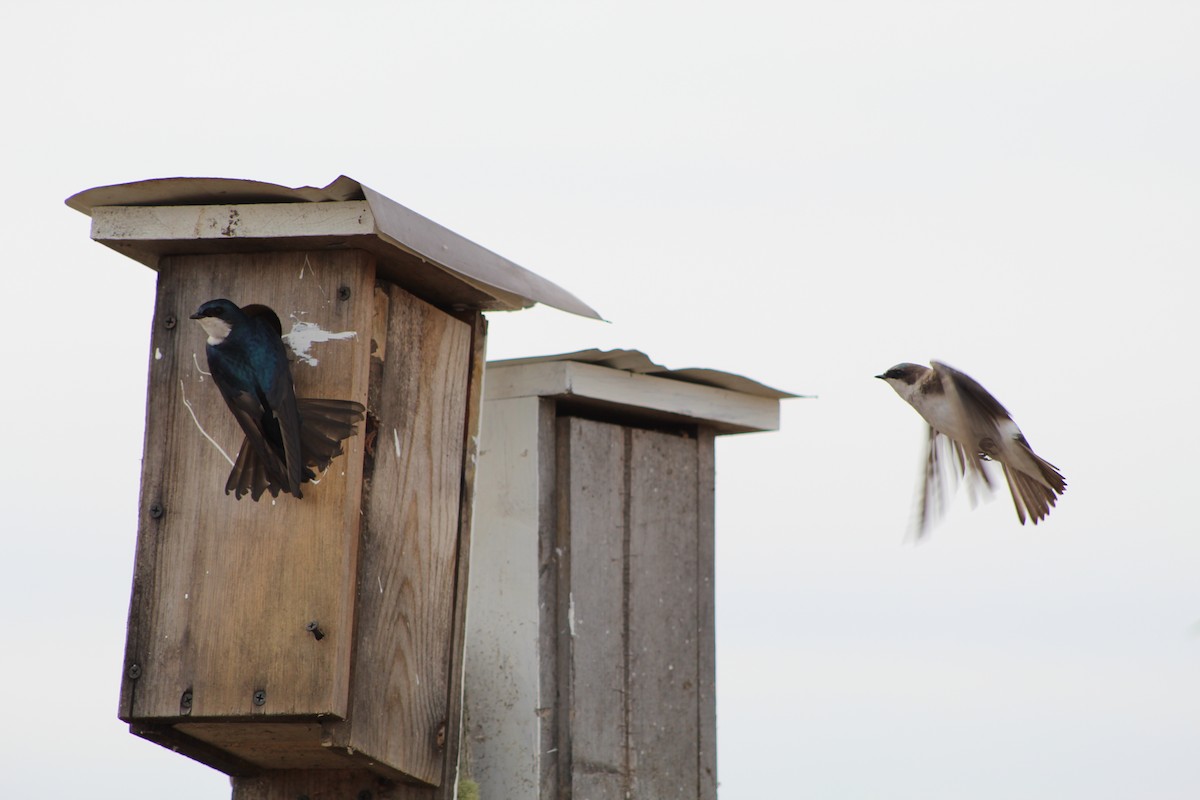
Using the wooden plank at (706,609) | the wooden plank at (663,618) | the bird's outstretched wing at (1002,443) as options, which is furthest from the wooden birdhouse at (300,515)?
the bird's outstretched wing at (1002,443)

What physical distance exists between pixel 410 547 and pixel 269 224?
0.84 meters

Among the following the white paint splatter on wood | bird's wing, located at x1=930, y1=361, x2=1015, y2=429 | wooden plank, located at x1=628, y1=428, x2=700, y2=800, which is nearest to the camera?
the white paint splatter on wood

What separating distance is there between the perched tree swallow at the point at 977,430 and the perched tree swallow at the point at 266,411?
152cm

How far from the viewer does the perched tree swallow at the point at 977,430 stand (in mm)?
4664

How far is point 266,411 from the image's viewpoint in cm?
407

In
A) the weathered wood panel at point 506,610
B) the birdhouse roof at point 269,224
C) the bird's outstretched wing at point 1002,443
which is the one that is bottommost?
the weathered wood panel at point 506,610

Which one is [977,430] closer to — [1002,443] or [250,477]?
[1002,443]

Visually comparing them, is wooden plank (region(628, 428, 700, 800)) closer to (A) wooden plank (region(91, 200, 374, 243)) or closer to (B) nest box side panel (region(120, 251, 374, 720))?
(B) nest box side panel (region(120, 251, 374, 720))

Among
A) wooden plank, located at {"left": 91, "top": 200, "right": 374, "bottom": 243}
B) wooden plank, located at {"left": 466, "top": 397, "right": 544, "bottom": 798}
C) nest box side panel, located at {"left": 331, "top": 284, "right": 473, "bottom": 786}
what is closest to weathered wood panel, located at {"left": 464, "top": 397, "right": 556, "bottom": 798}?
wooden plank, located at {"left": 466, "top": 397, "right": 544, "bottom": 798}

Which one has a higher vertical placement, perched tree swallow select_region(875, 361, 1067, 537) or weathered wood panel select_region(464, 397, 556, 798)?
perched tree swallow select_region(875, 361, 1067, 537)

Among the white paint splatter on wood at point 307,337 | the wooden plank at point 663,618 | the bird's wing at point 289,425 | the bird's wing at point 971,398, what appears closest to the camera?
the bird's wing at point 289,425

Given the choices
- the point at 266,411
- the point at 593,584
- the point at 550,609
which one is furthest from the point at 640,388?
the point at 266,411

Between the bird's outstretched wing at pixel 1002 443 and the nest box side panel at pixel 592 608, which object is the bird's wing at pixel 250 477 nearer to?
the nest box side panel at pixel 592 608

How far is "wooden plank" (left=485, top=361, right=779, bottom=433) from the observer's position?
4875mm
